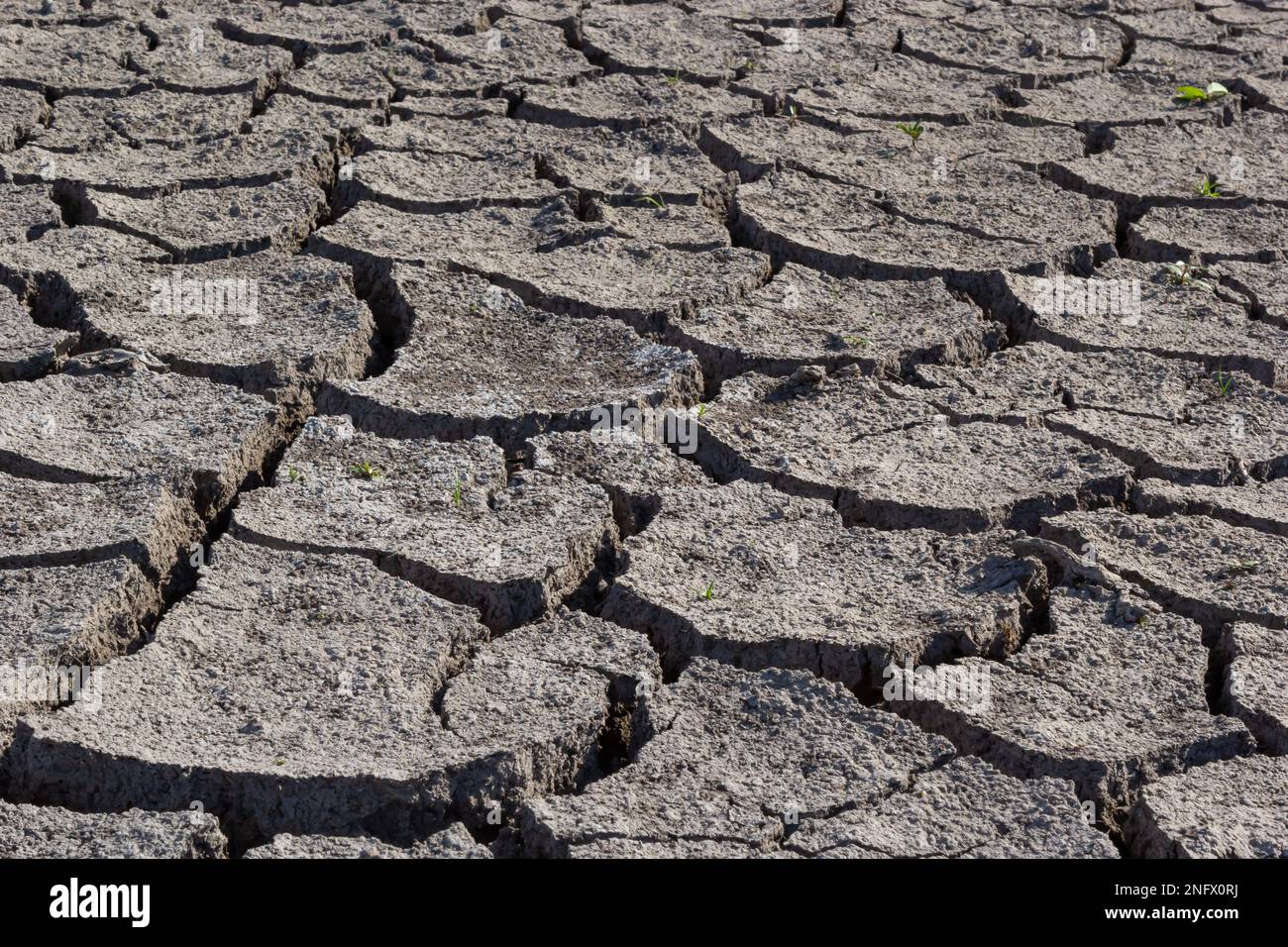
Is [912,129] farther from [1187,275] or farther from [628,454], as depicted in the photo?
[628,454]

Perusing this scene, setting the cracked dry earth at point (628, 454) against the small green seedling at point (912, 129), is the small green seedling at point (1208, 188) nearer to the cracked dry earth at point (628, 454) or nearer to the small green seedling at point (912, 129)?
the cracked dry earth at point (628, 454)

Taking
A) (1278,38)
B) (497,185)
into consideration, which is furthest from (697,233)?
(1278,38)

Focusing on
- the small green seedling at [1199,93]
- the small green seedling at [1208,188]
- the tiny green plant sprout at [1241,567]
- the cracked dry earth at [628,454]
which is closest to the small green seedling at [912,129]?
the cracked dry earth at [628,454]

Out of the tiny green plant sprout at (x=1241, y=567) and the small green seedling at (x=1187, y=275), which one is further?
the small green seedling at (x=1187, y=275)

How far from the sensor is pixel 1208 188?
3920 mm

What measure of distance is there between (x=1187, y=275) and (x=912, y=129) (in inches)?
38.1

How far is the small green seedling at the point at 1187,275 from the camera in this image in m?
3.49

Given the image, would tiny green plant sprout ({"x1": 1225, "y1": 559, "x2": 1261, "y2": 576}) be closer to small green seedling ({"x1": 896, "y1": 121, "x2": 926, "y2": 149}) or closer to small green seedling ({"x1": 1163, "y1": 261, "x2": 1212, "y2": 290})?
small green seedling ({"x1": 1163, "y1": 261, "x2": 1212, "y2": 290})

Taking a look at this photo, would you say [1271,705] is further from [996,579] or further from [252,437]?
[252,437]

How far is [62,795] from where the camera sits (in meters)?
2.05

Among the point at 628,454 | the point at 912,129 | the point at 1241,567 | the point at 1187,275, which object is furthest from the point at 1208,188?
the point at 628,454

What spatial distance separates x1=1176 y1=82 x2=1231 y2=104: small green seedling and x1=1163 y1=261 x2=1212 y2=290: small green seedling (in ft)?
3.89

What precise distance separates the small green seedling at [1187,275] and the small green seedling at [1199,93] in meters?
1.19

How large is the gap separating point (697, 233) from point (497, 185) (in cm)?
51
